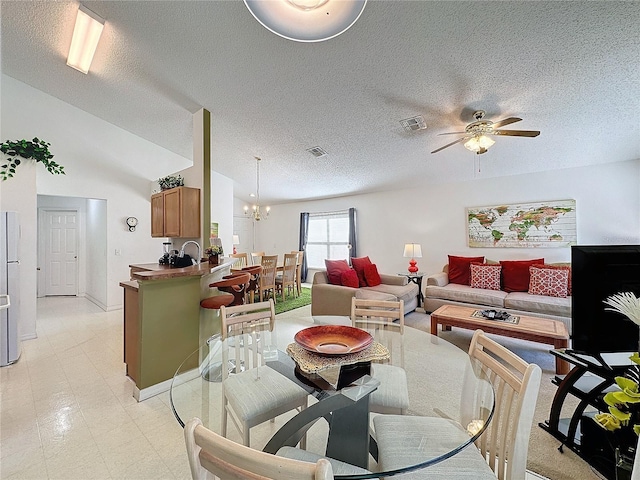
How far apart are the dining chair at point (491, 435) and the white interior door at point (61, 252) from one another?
25.1 ft

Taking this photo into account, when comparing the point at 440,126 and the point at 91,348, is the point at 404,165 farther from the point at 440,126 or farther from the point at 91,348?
the point at 91,348

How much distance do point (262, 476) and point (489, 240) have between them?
5367 mm

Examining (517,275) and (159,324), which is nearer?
(159,324)

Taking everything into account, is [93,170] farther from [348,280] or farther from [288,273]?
[348,280]

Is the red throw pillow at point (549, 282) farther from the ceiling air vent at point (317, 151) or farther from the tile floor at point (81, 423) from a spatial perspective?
the ceiling air vent at point (317, 151)

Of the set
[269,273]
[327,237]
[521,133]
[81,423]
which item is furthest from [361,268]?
[81,423]

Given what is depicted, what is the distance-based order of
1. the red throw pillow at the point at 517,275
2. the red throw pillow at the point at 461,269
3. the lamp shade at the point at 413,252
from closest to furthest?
1. the red throw pillow at the point at 517,275
2. the red throw pillow at the point at 461,269
3. the lamp shade at the point at 413,252

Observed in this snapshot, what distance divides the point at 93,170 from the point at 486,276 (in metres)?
6.86

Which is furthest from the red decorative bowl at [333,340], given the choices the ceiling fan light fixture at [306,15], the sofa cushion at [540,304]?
the sofa cushion at [540,304]

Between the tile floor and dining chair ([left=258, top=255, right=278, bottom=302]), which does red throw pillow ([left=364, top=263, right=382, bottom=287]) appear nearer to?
dining chair ([left=258, top=255, right=278, bottom=302])

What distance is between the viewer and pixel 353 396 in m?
1.26

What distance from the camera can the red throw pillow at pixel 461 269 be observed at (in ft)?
15.5

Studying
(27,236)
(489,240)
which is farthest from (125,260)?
(489,240)

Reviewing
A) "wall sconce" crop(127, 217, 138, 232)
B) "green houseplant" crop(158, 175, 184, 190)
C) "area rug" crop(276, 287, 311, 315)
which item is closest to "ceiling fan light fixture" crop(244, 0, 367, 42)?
"green houseplant" crop(158, 175, 184, 190)
